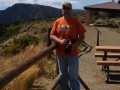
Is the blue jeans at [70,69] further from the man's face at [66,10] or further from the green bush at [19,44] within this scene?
the green bush at [19,44]

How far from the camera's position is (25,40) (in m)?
14.1

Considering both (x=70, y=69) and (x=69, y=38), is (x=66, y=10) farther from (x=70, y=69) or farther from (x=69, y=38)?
(x=70, y=69)

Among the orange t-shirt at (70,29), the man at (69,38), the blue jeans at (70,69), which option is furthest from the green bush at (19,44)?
the orange t-shirt at (70,29)

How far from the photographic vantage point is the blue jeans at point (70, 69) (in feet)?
15.8

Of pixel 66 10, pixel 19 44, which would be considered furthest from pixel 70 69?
pixel 19 44

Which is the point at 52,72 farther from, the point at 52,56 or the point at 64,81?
the point at 64,81

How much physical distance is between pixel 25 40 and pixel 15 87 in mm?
8710

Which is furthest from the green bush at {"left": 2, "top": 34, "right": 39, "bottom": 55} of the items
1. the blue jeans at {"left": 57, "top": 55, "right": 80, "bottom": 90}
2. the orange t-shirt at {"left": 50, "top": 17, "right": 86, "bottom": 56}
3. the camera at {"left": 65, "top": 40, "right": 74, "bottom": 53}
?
the camera at {"left": 65, "top": 40, "right": 74, "bottom": 53}

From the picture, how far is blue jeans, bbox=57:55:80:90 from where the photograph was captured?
15.8 feet

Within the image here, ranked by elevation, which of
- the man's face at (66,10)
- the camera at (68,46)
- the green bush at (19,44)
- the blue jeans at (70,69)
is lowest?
the green bush at (19,44)

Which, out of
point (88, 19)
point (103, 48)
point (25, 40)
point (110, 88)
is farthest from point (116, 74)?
point (88, 19)

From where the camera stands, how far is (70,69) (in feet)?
16.0

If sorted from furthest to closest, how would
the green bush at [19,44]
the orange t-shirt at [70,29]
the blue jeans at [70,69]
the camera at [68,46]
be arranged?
the green bush at [19,44] → the blue jeans at [70,69] → the orange t-shirt at [70,29] → the camera at [68,46]

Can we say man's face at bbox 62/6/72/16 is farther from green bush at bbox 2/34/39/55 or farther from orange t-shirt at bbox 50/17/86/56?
green bush at bbox 2/34/39/55
